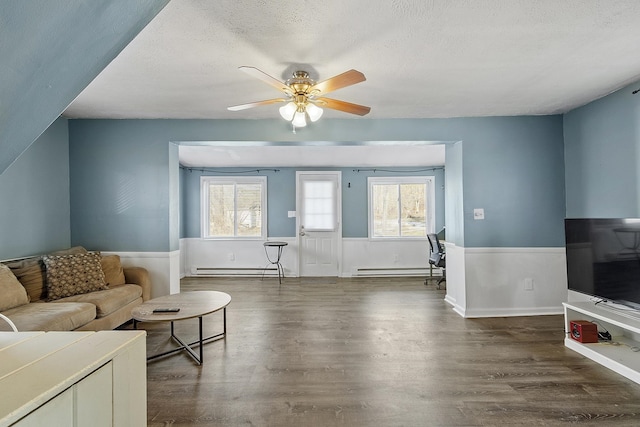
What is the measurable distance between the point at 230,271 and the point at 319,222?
6.65ft

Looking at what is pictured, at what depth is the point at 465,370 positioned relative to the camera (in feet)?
7.68

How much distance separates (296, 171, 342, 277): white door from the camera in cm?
604

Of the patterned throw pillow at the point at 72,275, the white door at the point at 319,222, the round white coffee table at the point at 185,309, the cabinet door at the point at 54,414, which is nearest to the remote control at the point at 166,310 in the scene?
the round white coffee table at the point at 185,309

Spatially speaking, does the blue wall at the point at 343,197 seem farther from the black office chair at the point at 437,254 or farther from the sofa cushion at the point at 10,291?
the sofa cushion at the point at 10,291

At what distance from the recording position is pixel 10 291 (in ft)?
8.13

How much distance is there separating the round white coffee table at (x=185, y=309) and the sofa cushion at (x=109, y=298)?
0.32m

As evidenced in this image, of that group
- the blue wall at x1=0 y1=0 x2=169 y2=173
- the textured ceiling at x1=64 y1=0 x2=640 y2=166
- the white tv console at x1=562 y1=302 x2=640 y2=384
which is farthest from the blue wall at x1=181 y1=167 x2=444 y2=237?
the blue wall at x1=0 y1=0 x2=169 y2=173

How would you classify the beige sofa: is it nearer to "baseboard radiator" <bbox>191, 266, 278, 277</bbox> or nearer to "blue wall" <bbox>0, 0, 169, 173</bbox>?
"blue wall" <bbox>0, 0, 169, 173</bbox>

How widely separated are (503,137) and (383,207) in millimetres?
2751

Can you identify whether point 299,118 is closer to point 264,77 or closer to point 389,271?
point 264,77

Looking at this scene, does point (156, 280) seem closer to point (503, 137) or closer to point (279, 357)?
point (279, 357)

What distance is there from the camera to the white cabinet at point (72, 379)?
728 mm

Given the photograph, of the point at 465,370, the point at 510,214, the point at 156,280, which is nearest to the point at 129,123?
the point at 156,280

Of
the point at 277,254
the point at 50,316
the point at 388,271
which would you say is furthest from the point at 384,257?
the point at 50,316
